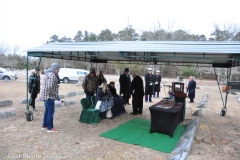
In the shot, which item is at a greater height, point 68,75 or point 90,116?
point 68,75

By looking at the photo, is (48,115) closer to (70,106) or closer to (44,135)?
(44,135)

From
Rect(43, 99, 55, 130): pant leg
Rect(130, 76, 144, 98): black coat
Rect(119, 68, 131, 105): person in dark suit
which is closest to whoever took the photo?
Rect(43, 99, 55, 130): pant leg

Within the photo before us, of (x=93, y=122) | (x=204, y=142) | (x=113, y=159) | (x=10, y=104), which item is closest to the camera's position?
(x=113, y=159)

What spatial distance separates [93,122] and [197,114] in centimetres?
412

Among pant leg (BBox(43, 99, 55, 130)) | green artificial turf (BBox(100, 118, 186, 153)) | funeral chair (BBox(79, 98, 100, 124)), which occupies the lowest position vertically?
green artificial turf (BBox(100, 118, 186, 153))

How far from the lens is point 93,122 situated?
5.64 m

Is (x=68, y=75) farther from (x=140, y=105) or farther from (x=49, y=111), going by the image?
(x=49, y=111)

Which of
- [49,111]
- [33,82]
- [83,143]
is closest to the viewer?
[83,143]

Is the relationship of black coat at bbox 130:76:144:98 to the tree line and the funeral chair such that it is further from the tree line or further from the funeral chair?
the tree line

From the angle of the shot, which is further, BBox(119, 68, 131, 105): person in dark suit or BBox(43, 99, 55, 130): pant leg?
BBox(119, 68, 131, 105): person in dark suit

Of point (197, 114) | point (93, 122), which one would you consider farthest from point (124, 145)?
point (197, 114)

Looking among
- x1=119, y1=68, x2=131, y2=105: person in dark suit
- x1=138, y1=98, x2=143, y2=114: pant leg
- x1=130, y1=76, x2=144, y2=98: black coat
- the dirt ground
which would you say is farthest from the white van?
the dirt ground

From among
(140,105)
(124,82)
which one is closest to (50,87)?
(140,105)

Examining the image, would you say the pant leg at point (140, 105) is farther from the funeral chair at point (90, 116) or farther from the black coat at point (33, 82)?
the black coat at point (33, 82)
